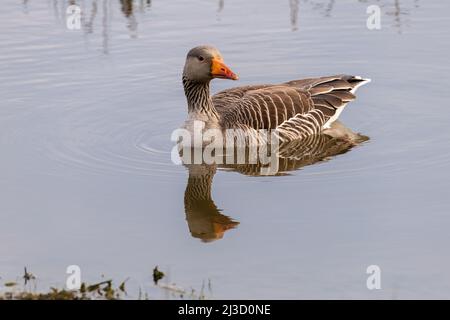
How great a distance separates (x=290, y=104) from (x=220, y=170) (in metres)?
2.19

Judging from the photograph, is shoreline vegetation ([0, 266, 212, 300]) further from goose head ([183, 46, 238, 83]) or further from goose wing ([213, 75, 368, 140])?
goose wing ([213, 75, 368, 140])

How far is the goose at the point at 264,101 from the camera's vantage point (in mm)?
13641

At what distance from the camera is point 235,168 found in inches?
517

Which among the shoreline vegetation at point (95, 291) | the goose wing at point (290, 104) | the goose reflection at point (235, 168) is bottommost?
the shoreline vegetation at point (95, 291)

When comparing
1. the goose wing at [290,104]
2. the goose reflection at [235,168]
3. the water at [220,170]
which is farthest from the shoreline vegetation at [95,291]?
the goose wing at [290,104]

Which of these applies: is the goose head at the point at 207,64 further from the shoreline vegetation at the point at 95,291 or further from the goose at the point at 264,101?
the shoreline vegetation at the point at 95,291

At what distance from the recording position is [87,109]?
1498 cm

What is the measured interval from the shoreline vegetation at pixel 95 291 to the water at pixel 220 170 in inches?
5.3

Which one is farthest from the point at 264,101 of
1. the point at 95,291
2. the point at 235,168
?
the point at 95,291

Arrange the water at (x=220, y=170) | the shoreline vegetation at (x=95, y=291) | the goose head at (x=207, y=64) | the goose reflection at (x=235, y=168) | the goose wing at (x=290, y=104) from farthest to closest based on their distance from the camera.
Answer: the goose wing at (x=290, y=104), the goose head at (x=207, y=64), the goose reflection at (x=235, y=168), the water at (x=220, y=170), the shoreline vegetation at (x=95, y=291)

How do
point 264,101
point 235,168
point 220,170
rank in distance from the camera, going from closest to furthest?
point 220,170 < point 235,168 < point 264,101

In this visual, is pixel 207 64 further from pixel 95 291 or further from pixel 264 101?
pixel 95 291

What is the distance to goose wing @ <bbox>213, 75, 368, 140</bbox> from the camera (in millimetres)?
14227

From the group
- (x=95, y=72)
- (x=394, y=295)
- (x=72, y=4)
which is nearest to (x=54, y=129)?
(x=95, y=72)
